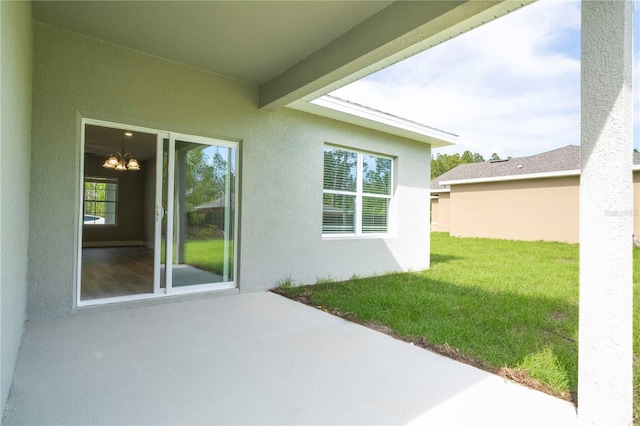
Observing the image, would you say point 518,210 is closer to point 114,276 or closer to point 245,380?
point 114,276

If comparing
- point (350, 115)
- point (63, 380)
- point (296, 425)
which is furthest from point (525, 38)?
point (63, 380)

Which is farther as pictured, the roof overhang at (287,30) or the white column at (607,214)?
the roof overhang at (287,30)

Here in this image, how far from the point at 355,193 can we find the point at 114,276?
4.66m

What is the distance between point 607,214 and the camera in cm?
190

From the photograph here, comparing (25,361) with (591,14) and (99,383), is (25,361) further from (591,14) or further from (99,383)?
(591,14)

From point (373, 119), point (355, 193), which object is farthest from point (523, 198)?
point (373, 119)

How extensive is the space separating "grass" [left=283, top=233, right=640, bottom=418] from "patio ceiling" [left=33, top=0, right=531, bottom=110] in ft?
9.42

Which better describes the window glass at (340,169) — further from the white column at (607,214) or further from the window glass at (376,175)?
the white column at (607,214)

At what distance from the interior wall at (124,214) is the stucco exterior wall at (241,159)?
28.3 feet

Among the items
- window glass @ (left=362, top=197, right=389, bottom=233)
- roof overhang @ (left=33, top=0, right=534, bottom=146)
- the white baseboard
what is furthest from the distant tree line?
roof overhang @ (left=33, top=0, right=534, bottom=146)

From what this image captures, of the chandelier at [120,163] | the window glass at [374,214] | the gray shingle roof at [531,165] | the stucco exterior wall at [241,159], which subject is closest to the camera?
the stucco exterior wall at [241,159]

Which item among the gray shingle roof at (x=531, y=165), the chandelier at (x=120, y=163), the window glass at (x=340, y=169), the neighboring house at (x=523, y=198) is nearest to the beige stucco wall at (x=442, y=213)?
the gray shingle roof at (x=531, y=165)

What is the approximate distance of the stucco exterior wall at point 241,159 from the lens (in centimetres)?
365

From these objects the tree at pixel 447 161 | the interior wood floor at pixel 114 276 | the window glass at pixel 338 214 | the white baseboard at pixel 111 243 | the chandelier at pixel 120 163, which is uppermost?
the tree at pixel 447 161
